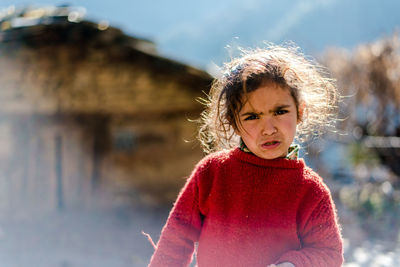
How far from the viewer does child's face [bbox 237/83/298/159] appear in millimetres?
1364

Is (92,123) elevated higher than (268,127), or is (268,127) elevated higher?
(92,123)

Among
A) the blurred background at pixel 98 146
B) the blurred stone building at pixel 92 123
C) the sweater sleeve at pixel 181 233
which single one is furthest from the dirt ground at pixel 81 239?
the sweater sleeve at pixel 181 233

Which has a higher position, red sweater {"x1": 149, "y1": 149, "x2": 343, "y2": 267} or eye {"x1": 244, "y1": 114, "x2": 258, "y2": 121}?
eye {"x1": 244, "y1": 114, "x2": 258, "y2": 121}

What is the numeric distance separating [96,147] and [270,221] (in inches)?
259

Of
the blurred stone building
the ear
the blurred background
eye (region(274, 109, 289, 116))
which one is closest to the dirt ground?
the blurred background

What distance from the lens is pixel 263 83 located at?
1369 mm

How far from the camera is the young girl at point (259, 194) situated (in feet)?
4.39

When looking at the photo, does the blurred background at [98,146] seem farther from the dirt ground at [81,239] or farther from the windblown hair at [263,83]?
the windblown hair at [263,83]

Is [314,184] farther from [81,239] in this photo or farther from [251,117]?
[81,239]

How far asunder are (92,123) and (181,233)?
638 centimetres

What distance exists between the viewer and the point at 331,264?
4.28 ft

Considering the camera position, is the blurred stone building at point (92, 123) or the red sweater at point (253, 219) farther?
the blurred stone building at point (92, 123)

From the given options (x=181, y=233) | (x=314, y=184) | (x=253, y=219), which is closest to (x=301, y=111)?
(x=314, y=184)

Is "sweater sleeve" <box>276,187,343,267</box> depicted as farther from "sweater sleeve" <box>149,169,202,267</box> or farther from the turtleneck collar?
"sweater sleeve" <box>149,169,202,267</box>
